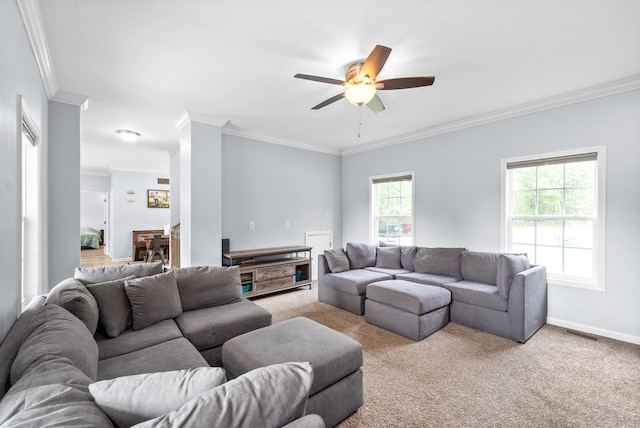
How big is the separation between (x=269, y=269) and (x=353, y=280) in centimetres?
144

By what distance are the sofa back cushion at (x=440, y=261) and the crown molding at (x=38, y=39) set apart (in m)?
4.50

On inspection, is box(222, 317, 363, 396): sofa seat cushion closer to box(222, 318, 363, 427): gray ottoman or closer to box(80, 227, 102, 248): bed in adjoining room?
box(222, 318, 363, 427): gray ottoman

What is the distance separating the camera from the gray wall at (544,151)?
287 cm

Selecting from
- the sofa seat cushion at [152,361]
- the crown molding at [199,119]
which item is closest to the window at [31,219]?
the sofa seat cushion at [152,361]

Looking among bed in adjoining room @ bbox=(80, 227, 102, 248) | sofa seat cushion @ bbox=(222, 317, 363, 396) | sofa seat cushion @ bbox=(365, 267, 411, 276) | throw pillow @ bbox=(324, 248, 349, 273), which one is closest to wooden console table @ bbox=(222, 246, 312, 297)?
throw pillow @ bbox=(324, 248, 349, 273)

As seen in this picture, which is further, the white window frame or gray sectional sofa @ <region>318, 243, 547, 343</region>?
gray sectional sofa @ <region>318, 243, 547, 343</region>

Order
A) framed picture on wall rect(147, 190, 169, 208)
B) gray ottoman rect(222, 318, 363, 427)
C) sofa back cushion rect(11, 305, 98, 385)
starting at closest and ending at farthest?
sofa back cushion rect(11, 305, 98, 385), gray ottoman rect(222, 318, 363, 427), framed picture on wall rect(147, 190, 169, 208)

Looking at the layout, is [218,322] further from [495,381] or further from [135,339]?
[495,381]

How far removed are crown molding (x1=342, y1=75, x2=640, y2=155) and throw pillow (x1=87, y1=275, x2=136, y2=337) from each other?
14.5 ft

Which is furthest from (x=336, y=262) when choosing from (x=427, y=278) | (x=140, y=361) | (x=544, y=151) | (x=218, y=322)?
(x=544, y=151)

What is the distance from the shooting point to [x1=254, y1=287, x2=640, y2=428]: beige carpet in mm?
1831

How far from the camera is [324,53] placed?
236cm

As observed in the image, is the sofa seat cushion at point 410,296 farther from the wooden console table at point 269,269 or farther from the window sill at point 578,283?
the wooden console table at point 269,269

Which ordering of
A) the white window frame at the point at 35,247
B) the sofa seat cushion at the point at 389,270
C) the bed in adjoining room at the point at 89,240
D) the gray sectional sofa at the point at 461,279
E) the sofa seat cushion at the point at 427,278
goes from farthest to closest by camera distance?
the bed in adjoining room at the point at 89,240 < the sofa seat cushion at the point at 389,270 < the sofa seat cushion at the point at 427,278 < the gray sectional sofa at the point at 461,279 < the white window frame at the point at 35,247
